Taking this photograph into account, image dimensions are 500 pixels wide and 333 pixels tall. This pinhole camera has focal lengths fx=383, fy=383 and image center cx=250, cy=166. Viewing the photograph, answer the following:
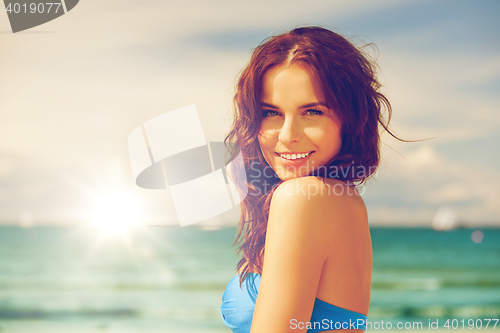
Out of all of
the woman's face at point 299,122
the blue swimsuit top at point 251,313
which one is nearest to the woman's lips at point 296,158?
the woman's face at point 299,122

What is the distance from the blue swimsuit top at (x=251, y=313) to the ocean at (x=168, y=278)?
7046 millimetres

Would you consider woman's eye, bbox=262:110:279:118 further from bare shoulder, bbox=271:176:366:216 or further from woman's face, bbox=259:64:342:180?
bare shoulder, bbox=271:176:366:216

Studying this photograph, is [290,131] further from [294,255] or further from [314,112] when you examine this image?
[294,255]

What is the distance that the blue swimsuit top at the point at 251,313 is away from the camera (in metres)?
1.13

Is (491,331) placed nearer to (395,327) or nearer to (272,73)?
(395,327)

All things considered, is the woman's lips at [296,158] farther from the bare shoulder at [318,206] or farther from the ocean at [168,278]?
the ocean at [168,278]

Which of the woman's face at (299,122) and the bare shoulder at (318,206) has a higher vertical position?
the woman's face at (299,122)

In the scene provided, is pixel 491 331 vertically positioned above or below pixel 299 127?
below

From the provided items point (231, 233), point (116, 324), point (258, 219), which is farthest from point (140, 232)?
point (258, 219)

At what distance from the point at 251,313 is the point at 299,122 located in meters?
0.64

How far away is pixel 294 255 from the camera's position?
1.04m

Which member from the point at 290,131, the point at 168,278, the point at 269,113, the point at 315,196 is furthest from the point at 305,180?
the point at 168,278

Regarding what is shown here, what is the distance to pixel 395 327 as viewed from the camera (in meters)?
7.52

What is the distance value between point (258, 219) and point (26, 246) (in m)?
19.7
